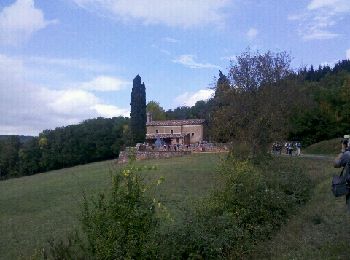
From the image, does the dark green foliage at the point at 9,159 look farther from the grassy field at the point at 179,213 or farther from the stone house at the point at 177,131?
the grassy field at the point at 179,213

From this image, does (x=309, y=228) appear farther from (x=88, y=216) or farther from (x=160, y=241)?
(x=88, y=216)

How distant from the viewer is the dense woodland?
30312mm

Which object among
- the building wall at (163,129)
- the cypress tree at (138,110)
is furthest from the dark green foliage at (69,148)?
the cypress tree at (138,110)

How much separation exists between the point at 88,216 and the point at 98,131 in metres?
68.0

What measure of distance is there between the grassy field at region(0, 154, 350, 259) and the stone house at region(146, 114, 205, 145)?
93.7 feet

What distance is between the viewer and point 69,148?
240 ft

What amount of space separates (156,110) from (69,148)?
24.1 meters

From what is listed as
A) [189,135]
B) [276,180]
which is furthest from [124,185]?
[189,135]

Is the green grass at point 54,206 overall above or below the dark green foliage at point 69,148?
below

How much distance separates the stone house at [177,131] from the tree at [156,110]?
74.7 feet

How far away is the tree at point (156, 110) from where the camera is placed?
8938cm

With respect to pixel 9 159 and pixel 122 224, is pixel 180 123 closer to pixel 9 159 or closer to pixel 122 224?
pixel 9 159

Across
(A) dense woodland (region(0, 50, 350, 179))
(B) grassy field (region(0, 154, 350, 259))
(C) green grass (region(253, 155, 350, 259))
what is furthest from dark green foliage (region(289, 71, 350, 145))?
(C) green grass (region(253, 155, 350, 259))

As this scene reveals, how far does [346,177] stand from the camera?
290 inches
